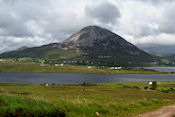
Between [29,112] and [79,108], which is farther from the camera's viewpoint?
[79,108]

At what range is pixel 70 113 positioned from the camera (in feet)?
56.4

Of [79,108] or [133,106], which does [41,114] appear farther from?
[133,106]

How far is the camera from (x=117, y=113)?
65.8ft

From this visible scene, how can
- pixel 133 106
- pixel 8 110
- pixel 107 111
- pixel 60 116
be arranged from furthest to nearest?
1. pixel 133 106
2. pixel 107 111
3. pixel 60 116
4. pixel 8 110

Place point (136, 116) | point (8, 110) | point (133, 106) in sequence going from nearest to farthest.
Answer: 1. point (8, 110)
2. point (136, 116)
3. point (133, 106)

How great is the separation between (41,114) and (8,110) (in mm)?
2650

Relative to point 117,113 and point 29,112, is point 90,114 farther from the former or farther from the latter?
point 29,112

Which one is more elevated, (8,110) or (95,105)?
(8,110)

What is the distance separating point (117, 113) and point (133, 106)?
5130mm

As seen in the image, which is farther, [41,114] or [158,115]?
[158,115]

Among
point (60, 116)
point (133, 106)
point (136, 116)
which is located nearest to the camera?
point (60, 116)

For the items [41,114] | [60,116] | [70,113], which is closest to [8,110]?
[41,114]

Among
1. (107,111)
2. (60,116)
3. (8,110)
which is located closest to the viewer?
(8,110)

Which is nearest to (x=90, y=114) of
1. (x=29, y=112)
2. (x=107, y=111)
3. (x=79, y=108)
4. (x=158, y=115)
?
(x=79, y=108)
